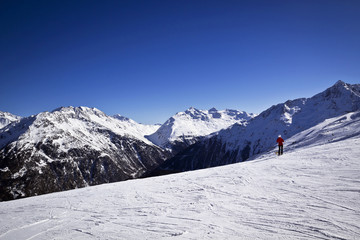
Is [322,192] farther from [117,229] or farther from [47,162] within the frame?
[47,162]

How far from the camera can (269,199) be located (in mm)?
8023

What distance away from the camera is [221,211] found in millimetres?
7316

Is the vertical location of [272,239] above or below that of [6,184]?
above

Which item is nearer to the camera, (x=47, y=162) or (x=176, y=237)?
(x=176, y=237)

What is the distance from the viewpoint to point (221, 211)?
7.32 meters

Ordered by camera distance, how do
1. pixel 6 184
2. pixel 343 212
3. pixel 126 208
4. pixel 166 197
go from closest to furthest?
pixel 343 212 → pixel 126 208 → pixel 166 197 → pixel 6 184

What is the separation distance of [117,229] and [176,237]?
2.40 meters

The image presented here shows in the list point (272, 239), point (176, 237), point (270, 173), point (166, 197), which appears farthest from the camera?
point (270, 173)

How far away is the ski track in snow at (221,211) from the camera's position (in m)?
5.84

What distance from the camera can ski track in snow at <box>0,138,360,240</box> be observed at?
5.84 m

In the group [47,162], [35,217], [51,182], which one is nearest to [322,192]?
[35,217]

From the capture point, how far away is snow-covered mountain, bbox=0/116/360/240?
5.84 m

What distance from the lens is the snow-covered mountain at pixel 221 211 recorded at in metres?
5.84

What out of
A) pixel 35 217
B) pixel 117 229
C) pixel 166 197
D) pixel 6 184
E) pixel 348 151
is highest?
pixel 348 151
